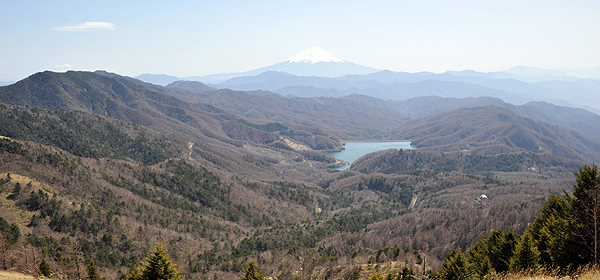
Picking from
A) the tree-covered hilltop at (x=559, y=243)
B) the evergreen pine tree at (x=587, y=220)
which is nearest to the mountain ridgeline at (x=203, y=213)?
the tree-covered hilltop at (x=559, y=243)

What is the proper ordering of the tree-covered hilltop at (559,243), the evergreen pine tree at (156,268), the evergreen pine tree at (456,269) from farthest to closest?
1. the evergreen pine tree at (456,269)
2. the tree-covered hilltop at (559,243)
3. the evergreen pine tree at (156,268)

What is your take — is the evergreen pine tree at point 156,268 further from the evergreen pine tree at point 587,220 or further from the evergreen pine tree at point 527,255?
the evergreen pine tree at point 527,255

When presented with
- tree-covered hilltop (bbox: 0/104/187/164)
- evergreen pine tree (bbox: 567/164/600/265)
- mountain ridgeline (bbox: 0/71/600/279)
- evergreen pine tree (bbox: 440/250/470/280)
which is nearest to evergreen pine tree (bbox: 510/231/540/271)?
evergreen pine tree (bbox: 567/164/600/265)

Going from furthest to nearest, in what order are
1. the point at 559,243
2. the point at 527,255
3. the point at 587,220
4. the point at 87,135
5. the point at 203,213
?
the point at 87,135
the point at 203,213
the point at 527,255
the point at 559,243
the point at 587,220

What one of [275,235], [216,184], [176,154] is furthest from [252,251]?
[176,154]

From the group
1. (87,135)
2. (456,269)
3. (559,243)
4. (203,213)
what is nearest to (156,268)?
(456,269)

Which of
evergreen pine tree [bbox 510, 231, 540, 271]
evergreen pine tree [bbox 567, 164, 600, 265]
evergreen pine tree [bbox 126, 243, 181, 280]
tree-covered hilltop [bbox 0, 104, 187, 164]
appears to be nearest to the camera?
evergreen pine tree [bbox 126, 243, 181, 280]

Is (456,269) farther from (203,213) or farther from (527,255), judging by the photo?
(203,213)

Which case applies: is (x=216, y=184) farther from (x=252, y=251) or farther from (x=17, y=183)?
(x=17, y=183)

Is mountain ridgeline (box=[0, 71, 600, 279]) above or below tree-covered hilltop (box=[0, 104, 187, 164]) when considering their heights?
below

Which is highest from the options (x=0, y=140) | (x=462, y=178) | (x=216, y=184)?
(x=0, y=140)

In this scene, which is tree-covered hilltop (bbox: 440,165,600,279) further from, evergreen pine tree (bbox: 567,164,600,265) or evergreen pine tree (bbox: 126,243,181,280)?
evergreen pine tree (bbox: 126,243,181,280)
